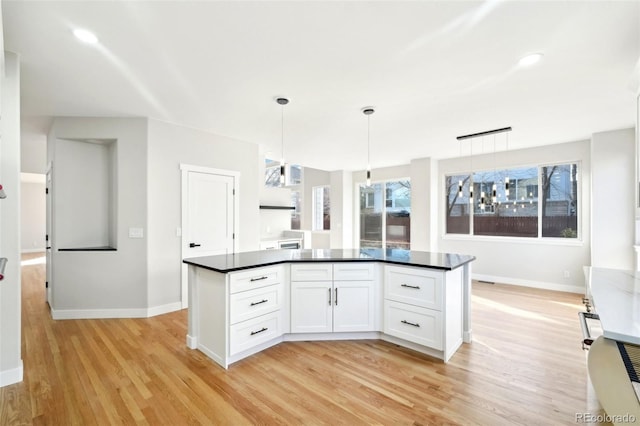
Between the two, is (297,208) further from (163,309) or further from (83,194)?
(83,194)

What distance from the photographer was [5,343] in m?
2.28

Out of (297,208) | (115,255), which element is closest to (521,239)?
(297,208)

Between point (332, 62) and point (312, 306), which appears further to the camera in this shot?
point (312, 306)

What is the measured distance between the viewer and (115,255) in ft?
12.4

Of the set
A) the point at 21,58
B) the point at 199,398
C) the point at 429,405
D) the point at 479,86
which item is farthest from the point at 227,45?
the point at 429,405

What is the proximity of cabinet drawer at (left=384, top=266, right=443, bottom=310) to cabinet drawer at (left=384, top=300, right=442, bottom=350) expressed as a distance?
0.07m

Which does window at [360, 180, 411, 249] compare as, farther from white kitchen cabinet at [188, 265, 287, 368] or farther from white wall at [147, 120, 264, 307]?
white kitchen cabinet at [188, 265, 287, 368]

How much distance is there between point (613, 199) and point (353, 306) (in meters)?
4.47

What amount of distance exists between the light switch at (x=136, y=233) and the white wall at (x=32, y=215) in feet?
30.5

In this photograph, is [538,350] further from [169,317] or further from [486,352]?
[169,317]

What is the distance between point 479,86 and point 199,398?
145 inches

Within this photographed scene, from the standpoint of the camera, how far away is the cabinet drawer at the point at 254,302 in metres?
2.59

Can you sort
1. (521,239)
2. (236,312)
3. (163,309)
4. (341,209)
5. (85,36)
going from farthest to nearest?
(341,209)
(521,239)
(163,309)
(236,312)
(85,36)

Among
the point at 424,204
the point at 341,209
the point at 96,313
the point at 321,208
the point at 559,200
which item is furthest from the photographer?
the point at 321,208
